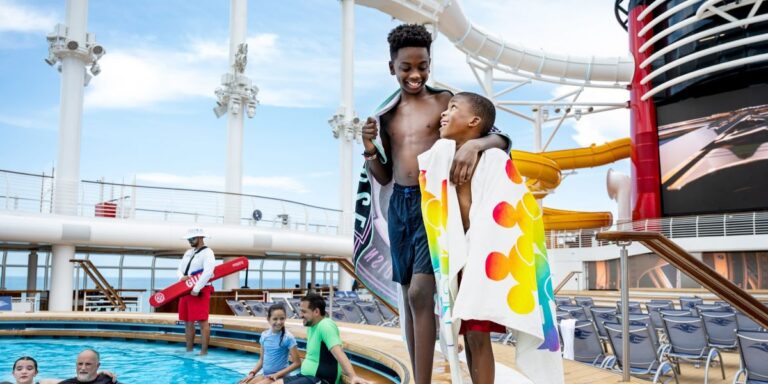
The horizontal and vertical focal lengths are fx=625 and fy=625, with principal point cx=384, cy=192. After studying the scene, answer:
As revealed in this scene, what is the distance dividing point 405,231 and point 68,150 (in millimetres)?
13786

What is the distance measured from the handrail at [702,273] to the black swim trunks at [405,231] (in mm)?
1328

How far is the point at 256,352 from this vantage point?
24.3 feet

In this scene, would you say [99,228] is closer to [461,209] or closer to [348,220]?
[348,220]

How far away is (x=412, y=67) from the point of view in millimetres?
2436

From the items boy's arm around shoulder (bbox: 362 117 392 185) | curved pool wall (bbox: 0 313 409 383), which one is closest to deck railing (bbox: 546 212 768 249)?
curved pool wall (bbox: 0 313 409 383)

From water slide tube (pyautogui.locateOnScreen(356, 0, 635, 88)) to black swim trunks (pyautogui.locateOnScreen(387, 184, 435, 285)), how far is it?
1902 cm

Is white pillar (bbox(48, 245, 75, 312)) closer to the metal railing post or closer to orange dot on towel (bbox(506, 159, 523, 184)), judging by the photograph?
the metal railing post

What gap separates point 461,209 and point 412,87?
66 cm

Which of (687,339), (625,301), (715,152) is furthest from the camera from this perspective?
(715,152)

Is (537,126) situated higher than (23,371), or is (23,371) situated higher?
(537,126)

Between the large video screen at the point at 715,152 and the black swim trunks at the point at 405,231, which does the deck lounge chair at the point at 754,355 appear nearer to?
the black swim trunks at the point at 405,231

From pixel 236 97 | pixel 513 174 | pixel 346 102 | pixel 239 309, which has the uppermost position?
pixel 346 102

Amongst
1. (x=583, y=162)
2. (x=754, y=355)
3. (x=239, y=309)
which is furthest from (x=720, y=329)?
(x=583, y=162)

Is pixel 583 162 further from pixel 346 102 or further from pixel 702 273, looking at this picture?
pixel 702 273
